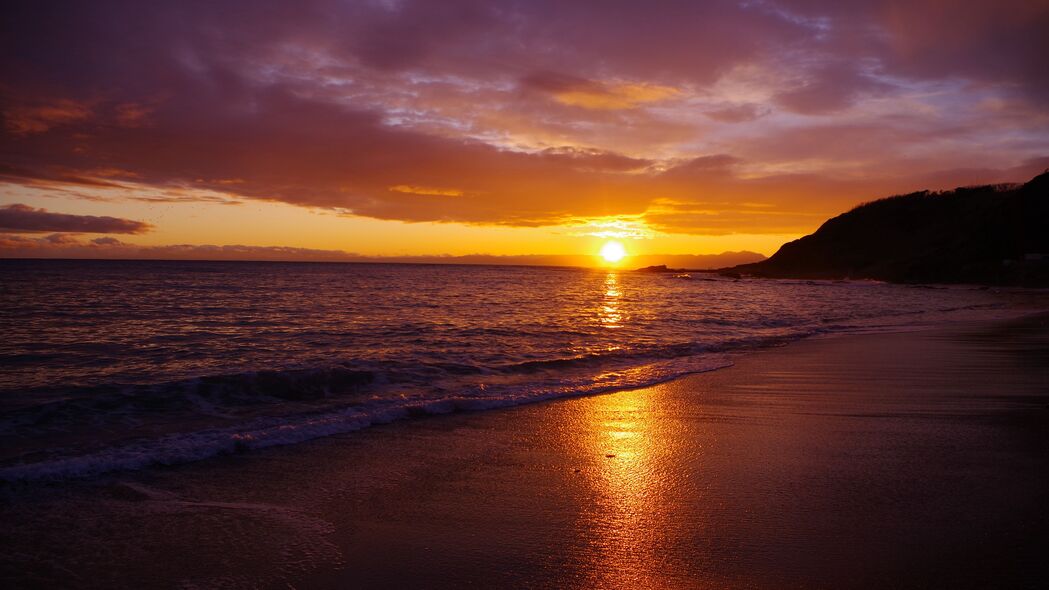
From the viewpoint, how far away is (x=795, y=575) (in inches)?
153

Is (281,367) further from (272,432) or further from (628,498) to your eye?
(628,498)

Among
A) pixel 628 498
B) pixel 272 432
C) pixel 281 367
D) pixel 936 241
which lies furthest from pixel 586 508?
pixel 936 241

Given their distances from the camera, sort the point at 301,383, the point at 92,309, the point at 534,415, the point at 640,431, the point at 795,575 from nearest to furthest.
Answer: the point at 795,575 < the point at 640,431 < the point at 534,415 < the point at 301,383 < the point at 92,309

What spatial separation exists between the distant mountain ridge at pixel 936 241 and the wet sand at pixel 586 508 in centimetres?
7498

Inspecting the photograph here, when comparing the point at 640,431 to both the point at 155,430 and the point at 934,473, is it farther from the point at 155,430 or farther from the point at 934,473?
the point at 155,430

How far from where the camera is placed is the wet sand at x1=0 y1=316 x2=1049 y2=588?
3.99 m

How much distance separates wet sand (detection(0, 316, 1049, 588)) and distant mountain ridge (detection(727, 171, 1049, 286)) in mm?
74979

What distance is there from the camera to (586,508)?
5094 millimetres

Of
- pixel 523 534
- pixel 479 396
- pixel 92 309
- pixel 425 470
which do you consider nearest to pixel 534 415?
pixel 479 396

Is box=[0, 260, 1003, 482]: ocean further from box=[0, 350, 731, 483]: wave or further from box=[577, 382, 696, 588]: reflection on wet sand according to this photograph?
box=[577, 382, 696, 588]: reflection on wet sand

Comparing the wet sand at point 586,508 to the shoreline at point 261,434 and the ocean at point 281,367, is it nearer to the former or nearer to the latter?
the shoreline at point 261,434

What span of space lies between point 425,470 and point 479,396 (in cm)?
409

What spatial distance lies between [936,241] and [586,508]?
11658 centimetres

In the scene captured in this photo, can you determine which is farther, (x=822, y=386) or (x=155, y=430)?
(x=822, y=386)
